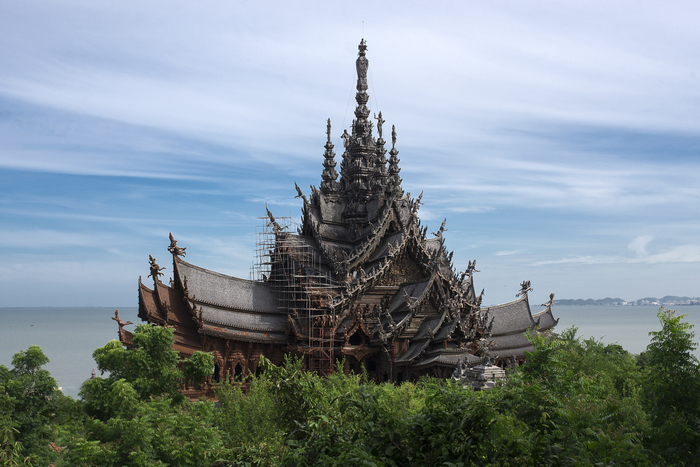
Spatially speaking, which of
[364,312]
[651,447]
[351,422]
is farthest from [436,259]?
[351,422]

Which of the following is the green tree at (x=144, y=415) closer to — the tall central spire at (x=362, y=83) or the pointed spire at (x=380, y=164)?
the pointed spire at (x=380, y=164)

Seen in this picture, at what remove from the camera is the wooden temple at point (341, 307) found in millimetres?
32375

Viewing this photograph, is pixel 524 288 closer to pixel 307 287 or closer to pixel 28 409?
pixel 307 287

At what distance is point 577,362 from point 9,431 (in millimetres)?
29082

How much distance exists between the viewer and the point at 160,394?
20.2 m

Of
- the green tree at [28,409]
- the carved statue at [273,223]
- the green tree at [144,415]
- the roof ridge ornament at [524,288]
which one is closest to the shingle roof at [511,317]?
the roof ridge ornament at [524,288]

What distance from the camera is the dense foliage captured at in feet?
30.8

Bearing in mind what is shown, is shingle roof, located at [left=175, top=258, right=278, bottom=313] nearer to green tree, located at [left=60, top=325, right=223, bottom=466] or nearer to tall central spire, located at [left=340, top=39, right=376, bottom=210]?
tall central spire, located at [left=340, top=39, right=376, bottom=210]

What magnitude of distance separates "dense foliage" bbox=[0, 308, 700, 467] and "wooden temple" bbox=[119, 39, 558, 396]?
6.90 metres

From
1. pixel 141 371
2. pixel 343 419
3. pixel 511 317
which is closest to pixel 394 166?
pixel 511 317

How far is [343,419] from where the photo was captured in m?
11.6

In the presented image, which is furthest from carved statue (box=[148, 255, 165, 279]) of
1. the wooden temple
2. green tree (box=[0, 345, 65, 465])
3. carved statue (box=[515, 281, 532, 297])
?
carved statue (box=[515, 281, 532, 297])

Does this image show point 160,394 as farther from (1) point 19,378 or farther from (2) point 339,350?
(2) point 339,350

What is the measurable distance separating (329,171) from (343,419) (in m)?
34.7
